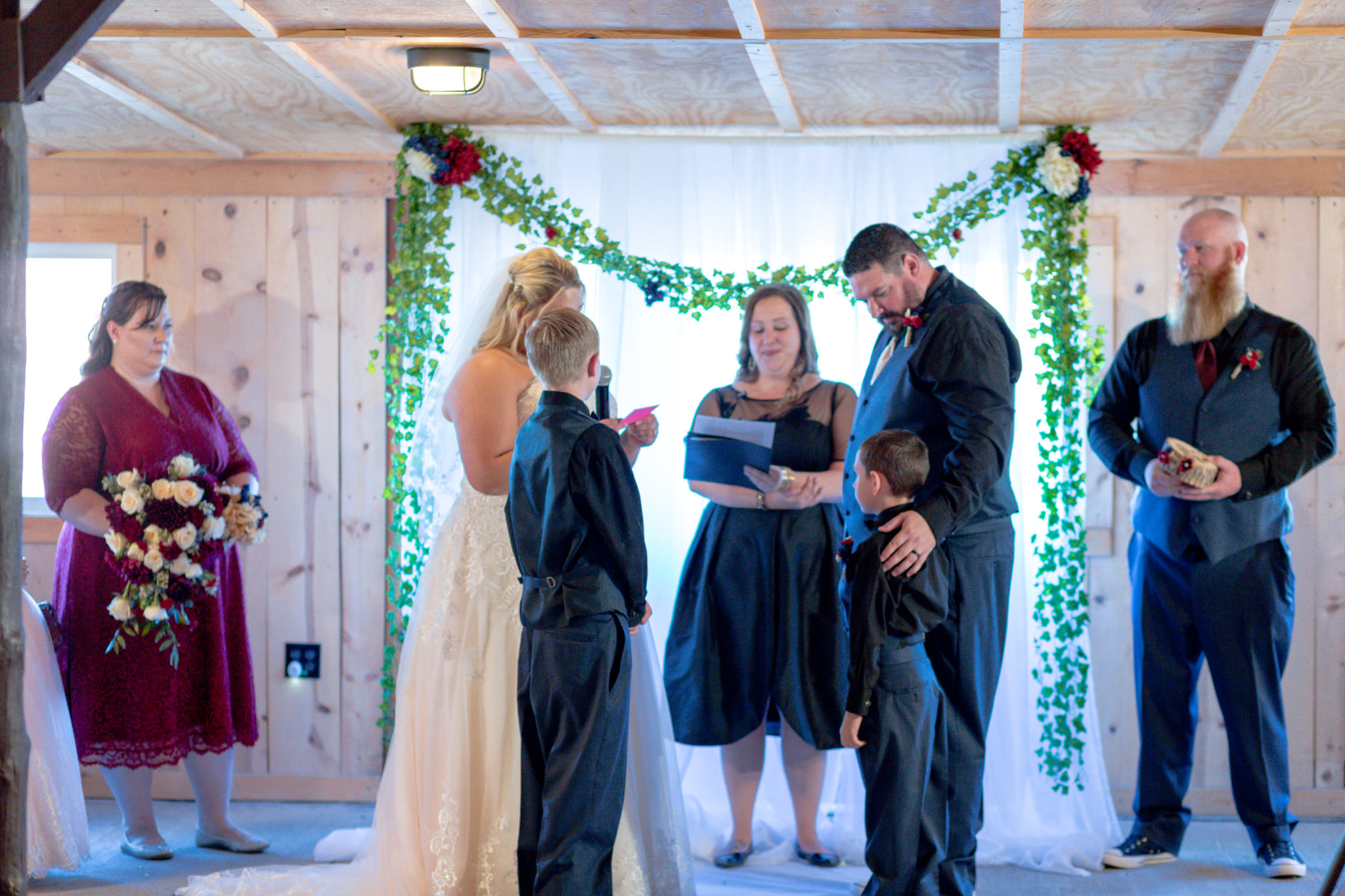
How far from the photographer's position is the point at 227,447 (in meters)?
3.84

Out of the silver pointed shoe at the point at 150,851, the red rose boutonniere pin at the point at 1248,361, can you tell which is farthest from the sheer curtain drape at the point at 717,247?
the silver pointed shoe at the point at 150,851

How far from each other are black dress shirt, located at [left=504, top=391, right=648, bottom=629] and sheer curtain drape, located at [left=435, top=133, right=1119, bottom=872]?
1372 mm

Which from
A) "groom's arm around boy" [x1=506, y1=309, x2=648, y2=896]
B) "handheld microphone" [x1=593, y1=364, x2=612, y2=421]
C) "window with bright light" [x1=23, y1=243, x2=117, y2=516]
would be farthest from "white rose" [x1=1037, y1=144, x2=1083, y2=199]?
"window with bright light" [x1=23, y1=243, x2=117, y2=516]

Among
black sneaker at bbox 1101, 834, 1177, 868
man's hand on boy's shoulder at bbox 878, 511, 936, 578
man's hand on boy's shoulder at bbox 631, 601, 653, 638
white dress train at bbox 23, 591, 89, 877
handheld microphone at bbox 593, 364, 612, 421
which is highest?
handheld microphone at bbox 593, 364, 612, 421

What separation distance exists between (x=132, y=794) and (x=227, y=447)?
1.11 m

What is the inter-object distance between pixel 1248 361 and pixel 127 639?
3414 millimetres

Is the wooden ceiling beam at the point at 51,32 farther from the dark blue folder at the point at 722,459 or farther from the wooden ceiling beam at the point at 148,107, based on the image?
the dark blue folder at the point at 722,459

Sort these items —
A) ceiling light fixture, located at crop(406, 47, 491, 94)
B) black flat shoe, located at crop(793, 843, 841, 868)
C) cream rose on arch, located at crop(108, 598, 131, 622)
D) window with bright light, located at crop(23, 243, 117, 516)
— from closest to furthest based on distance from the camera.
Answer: ceiling light fixture, located at crop(406, 47, 491, 94), cream rose on arch, located at crop(108, 598, 131, 622), black flat shoe, located at crop(793, 843, 841, 868), window with bright light, located at crop(23, 243, 117, 516)

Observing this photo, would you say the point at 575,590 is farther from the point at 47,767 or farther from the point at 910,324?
the point at 47,767

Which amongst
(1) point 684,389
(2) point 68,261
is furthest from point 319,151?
(1) point 684,389

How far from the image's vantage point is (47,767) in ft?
11.2

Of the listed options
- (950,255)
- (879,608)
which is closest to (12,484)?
(879,608)

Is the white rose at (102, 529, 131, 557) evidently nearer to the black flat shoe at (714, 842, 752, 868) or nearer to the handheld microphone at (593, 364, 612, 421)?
the handheld microphone at (593, 364, 612, 421)

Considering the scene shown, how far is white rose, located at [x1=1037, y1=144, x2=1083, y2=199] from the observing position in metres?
3.76
